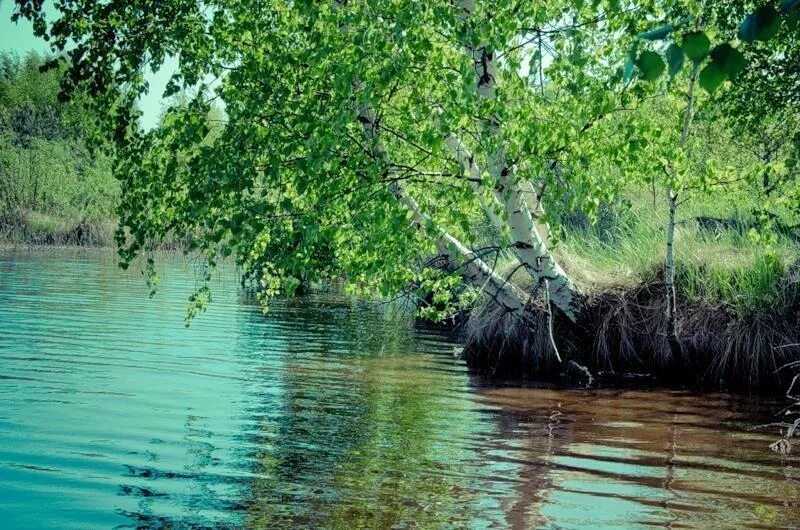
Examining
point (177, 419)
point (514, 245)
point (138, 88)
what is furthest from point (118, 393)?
point (514, 245)

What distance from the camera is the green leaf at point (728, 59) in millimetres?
2428

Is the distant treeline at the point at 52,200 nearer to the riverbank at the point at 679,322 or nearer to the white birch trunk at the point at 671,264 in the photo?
the riverbank at the point at 679,322

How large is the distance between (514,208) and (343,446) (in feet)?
17.8

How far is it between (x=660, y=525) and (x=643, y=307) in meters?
7.95

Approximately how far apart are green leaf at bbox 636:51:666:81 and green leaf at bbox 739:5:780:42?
9.9 inches

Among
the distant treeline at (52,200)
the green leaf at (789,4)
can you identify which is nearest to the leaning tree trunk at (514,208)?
the green leaf at (789,4)

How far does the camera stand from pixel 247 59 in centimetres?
1127

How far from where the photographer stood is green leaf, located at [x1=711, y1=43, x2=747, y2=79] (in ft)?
7.97

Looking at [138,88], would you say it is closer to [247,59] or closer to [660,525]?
[247,59]

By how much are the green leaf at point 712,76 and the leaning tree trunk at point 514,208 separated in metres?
8.39

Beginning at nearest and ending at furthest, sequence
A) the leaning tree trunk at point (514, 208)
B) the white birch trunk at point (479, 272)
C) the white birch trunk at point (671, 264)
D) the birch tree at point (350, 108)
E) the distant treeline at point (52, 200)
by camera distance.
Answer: the birch tree at point (350, 108) < the leaning tree trunk at point (514, 208) < the white birch trunk at point (671, 264) < the white birch trunk at point (479, 272) < the distant treeline at point (52, 200)

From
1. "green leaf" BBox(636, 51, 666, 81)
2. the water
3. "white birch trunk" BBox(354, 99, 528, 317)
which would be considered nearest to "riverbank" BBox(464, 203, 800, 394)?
"white birch trunk" BBox(354, 99, 528, 317)

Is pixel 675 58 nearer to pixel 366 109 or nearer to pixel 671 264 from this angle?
pixel 366 109

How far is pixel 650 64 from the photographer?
2.57m
